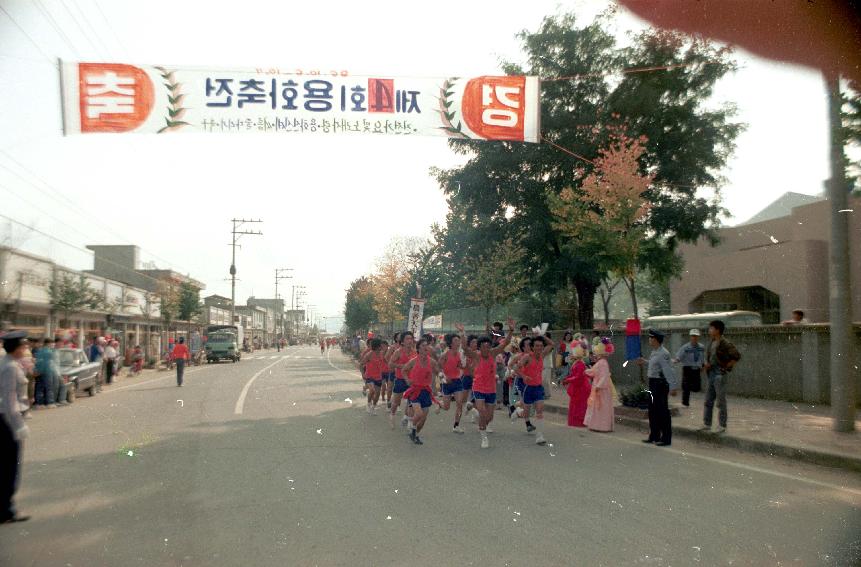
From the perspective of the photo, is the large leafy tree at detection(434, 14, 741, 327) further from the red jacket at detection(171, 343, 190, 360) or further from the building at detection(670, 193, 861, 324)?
the red jacket at detection(171, 343, 190, 360)

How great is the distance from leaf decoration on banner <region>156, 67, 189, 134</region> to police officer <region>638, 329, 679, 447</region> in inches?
318

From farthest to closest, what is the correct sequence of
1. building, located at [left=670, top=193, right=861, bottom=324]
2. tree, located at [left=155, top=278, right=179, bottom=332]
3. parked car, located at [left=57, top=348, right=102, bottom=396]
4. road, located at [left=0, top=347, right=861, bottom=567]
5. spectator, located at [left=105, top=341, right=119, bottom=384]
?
tree, located at [left=155, top=278, right=179, bottom=332], building, located at [left=670, top=193, right=861, bottom=324], spectator, located at [left=105, top=341, right=119, bottom=384], parked car, located at [left=57, top=348, right=102, bottom=396], road, located at [left=0, top=347, right=861, bottom=567]

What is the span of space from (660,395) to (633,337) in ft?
27.4

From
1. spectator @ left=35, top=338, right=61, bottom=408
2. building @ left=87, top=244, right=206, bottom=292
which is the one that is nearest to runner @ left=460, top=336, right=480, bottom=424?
spectator @ left=35, top=338, right=61, bottom=408

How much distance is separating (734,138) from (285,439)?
23873 millimetres

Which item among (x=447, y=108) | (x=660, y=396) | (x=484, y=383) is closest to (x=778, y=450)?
(x=660, y=396)

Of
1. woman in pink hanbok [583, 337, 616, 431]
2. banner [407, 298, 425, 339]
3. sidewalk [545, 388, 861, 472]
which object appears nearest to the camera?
sidewalk [545, 388, 861, 472]

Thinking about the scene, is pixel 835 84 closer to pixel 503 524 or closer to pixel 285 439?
pixel 503 524

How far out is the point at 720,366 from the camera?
398 inches

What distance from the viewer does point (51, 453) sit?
365 inches

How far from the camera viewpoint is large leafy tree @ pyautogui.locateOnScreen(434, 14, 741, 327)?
25.8m

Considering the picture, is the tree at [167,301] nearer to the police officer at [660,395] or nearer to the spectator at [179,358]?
the spectator at [179,358]

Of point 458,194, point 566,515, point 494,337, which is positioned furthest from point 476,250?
point 566,515

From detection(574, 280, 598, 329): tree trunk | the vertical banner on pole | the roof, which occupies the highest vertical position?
the roof
